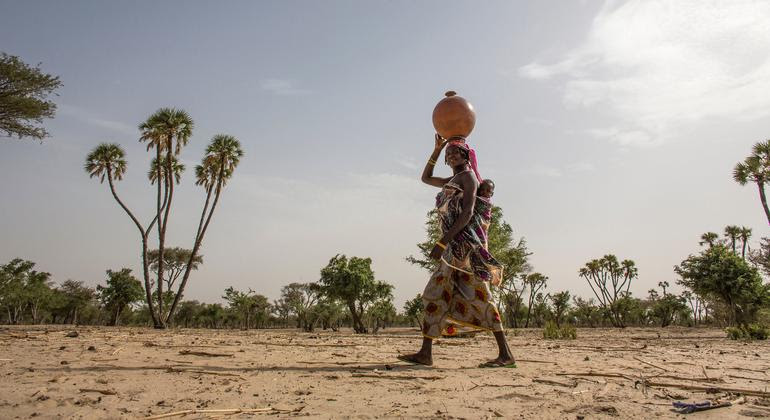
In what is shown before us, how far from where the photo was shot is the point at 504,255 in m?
23.8

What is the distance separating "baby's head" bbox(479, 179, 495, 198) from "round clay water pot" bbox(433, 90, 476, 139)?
26.7 inches

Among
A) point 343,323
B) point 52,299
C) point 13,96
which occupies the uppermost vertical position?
point 13,96

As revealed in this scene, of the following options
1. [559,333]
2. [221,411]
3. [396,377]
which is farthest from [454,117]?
[559,333]

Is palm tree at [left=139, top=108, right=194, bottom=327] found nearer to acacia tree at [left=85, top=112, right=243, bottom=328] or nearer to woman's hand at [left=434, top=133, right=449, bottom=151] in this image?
acacia tree at [left=85, top=112, right=243, bottom=328]

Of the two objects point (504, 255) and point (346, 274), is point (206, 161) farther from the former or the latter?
point (504, 255)

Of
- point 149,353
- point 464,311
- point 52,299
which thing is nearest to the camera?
point 464,311

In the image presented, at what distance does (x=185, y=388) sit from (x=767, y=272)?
39557 mm

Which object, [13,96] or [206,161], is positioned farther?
[206,161]

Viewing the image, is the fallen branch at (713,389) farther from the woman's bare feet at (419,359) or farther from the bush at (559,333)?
the bush at (559,333)

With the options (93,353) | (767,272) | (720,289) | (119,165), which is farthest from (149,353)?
(767,272)

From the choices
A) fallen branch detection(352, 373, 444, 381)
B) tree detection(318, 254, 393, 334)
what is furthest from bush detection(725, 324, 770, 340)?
tree detection(318, 254, 393, 334)

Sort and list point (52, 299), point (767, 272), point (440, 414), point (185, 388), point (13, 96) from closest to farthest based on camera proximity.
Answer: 1. point (440, 414)
2. point (185, 388)
3. point (13, 96)
4. point (767, 272)
5. point (52, 299)

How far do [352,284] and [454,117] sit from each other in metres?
28.1

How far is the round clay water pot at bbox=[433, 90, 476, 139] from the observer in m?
4.72
